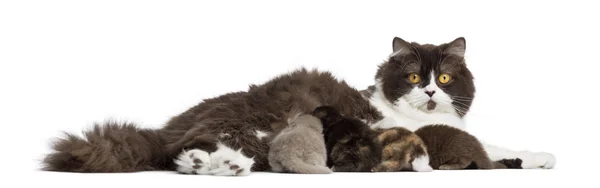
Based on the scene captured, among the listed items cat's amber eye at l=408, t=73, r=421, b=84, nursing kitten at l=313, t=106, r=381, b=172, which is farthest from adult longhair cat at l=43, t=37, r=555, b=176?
nursing kitten at l=313, t=106, r=381, b=172

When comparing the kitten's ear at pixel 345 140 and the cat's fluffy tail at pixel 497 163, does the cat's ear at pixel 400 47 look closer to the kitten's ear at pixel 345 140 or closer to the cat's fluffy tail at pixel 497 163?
the cat's fluffy tail at pixel 497 163

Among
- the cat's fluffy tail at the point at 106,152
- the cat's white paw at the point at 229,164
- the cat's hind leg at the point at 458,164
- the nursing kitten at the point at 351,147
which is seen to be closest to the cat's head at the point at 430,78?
→ the cat's hind leg at the point at 458,164

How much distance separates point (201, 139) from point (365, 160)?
141 cm

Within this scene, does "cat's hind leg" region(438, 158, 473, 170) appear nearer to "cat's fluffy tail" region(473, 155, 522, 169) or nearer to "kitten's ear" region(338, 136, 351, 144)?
"cat's fluffy tail" region(473, 155, 522, 169)

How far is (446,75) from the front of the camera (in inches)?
260

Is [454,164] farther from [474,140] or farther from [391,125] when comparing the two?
[391,125]

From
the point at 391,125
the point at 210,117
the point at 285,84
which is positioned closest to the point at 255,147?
the point at 210,117

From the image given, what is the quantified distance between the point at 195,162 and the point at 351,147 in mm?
1366

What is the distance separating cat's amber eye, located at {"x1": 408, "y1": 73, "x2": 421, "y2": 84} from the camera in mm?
6617

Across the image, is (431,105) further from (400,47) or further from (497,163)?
(497,163)

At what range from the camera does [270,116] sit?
5.91 metres

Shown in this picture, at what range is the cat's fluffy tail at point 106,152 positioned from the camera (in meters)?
5.26

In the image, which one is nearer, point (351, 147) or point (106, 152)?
point (106, 152)

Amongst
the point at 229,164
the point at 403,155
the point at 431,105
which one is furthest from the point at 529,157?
the point at 229,164
